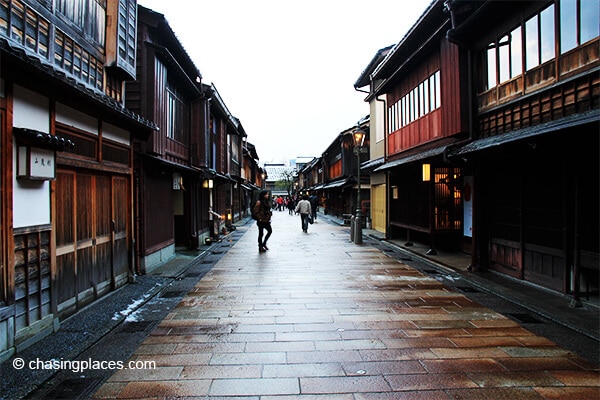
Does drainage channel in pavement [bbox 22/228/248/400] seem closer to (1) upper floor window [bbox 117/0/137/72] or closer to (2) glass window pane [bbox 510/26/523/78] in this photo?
(1) upper floor window [bbox 117/0/137/72]

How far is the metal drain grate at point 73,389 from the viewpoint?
4274mm

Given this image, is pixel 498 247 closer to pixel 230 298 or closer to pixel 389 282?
pixel 389 282

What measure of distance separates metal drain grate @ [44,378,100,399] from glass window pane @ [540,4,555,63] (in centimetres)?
1054

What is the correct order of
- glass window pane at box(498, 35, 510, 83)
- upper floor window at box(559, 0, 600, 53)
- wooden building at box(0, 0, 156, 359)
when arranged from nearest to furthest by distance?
wooden building at box(0, 0, 156, 359), upper floor window at box(559, 0, 600, 53), glass window pane at box(498, 35, 510, 83)

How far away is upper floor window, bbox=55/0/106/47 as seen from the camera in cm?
732

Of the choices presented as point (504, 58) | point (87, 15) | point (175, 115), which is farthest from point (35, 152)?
point (504, 58)

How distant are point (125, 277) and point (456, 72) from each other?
37.8 feet

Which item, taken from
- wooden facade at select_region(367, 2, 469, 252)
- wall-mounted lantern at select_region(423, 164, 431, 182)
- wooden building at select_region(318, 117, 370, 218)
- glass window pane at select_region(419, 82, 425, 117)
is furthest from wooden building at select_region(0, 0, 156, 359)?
wooden building at select_region(318, 117, 370, 218)

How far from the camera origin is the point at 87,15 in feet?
26.7

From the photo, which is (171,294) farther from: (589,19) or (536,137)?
(589,19)

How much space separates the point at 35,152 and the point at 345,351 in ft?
18.1

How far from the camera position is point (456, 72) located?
471 inches

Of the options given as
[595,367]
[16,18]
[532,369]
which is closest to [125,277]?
[16,18]

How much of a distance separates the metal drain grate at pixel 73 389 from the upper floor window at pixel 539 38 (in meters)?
10.5
